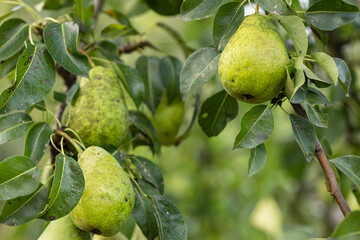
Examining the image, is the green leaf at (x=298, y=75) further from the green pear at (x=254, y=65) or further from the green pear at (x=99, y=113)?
the green pear at (x=99, y=113)

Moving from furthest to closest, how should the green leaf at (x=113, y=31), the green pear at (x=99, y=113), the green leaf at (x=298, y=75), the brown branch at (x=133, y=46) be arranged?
the brown branch at (x=133, y=46)
the green leaf at (x=113, y=31)
the green pear at (x=99, y=113)
the green leaf at (x=298, y=75)

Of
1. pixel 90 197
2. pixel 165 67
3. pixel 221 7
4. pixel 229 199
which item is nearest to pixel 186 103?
pixel 165 67

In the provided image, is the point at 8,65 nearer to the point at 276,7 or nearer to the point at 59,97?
the point at 59,97

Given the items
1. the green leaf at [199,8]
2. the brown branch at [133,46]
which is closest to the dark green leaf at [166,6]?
the brown branch at [133,46]

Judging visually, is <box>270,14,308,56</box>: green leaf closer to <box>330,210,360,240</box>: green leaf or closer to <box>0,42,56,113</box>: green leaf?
<box>330,210,360,240</box>: green leaf

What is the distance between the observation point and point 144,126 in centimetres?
159

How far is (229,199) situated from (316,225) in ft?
2.01

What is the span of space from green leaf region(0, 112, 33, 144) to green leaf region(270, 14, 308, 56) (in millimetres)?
784

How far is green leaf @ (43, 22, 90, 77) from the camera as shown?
124cm

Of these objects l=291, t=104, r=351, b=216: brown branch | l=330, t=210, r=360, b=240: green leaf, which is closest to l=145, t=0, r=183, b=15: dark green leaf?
l=291, t=104, r=351, b=216: brown branch

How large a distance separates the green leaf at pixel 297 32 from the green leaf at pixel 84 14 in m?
0.70

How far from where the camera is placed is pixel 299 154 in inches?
101

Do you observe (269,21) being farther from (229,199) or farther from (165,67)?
(229,199)

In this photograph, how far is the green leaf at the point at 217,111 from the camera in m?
1.40
